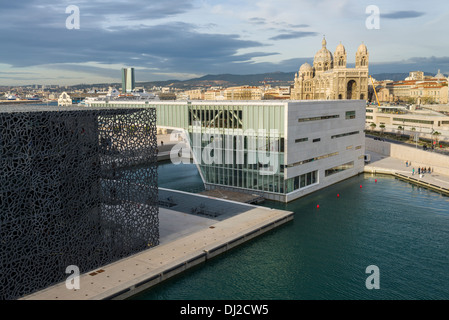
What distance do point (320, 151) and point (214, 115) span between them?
16.2 m

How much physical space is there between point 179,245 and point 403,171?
158 feet

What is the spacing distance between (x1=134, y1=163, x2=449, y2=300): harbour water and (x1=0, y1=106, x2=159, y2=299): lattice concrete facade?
6.02 metres

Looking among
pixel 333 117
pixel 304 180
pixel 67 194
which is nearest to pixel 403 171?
pixel 333 117

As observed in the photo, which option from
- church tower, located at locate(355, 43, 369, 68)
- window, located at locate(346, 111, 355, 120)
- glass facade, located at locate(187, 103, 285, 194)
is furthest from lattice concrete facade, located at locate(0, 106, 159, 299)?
church tower, located at locate(355, 43, 369, 68)

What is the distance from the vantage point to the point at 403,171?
66.5m

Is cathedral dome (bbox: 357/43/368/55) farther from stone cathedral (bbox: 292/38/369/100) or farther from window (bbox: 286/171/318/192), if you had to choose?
window (bbox: 286/171/318/192)

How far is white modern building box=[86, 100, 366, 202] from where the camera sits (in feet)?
163

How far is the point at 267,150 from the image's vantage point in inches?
1980

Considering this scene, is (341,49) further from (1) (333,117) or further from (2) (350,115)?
(1) (333,117)

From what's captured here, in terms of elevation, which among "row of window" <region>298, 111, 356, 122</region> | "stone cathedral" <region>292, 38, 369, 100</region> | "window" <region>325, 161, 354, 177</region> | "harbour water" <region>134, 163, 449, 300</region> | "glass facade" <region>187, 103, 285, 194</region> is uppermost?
"stone cathedral" <region>292, 38, 369, 100</region>

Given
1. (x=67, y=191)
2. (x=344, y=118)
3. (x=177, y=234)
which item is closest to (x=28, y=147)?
(x=67, y=191)

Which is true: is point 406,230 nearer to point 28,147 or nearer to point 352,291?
point 352,291

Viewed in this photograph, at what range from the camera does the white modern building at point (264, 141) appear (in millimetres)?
49656

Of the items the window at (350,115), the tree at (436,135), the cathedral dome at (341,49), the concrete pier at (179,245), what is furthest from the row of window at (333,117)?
the cathedral dome at (341,49)
